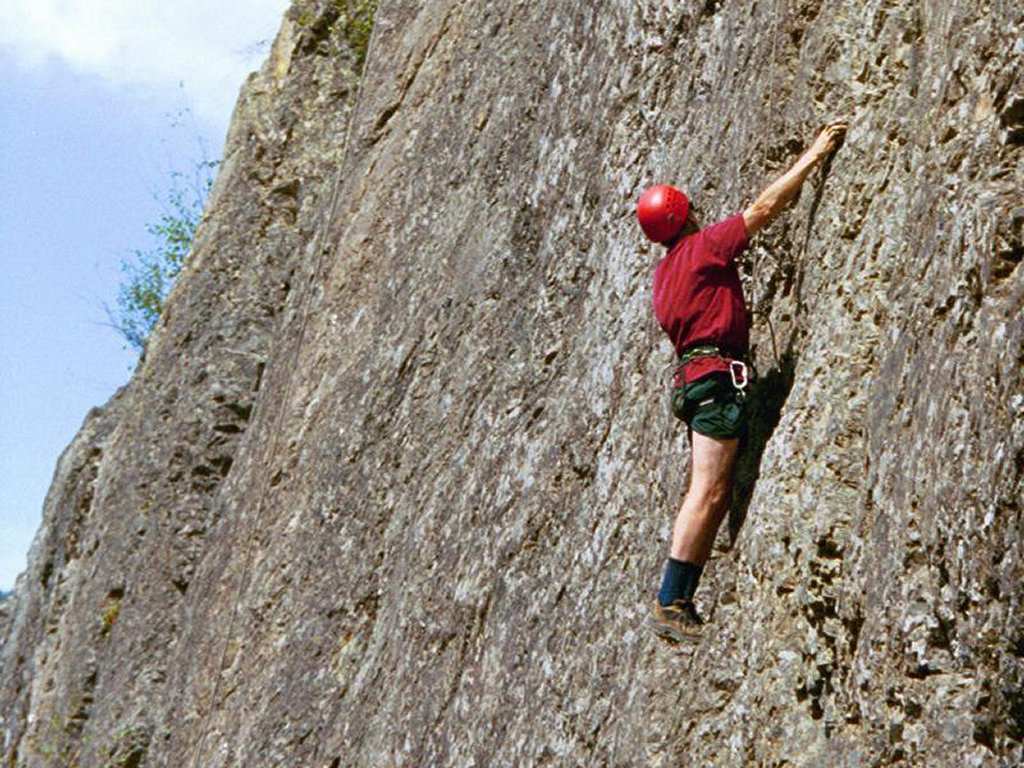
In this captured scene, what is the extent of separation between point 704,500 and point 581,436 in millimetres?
1795

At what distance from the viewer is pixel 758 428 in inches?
322

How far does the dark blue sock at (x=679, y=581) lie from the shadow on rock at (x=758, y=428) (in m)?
0.31

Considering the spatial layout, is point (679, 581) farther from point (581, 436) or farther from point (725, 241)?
point (581, 436)

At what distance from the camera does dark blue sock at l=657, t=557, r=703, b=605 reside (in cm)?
780

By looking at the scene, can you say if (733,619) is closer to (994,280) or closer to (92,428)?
(994,280)

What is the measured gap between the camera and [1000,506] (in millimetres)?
5469

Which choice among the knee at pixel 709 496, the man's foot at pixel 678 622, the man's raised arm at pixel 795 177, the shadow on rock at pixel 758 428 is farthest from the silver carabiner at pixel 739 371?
the man's foot at pixel 678 622

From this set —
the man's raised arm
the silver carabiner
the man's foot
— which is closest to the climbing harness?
the silver carabiner

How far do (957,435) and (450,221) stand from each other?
7396 mm

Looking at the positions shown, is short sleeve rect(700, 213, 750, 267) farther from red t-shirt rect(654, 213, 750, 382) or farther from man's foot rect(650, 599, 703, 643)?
man's foot rect(650, 599, 703, 643)

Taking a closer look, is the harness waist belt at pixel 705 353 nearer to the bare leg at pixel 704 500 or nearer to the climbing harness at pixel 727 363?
the climbing harness at pixel 727 363

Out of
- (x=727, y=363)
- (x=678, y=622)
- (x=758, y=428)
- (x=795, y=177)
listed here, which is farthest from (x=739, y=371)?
(x=678, y=622)

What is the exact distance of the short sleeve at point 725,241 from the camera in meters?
8.23

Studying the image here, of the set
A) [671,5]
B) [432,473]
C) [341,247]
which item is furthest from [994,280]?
[341,247]
